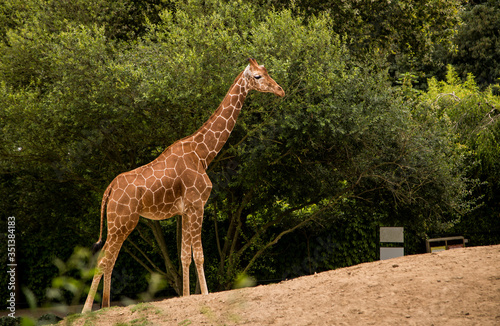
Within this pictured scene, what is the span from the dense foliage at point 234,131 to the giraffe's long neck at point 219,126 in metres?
0.95

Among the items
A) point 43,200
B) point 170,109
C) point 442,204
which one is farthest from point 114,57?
point 442,204

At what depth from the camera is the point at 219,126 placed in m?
8.51

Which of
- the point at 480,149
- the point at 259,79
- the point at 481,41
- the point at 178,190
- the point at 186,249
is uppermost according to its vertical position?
the point at 481,41

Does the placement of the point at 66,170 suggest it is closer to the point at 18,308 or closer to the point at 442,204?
the point at 18,308

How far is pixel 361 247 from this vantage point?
48.6 feet

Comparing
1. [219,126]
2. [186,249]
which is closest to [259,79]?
[219,126]

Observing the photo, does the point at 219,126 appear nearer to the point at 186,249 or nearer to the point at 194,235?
the point at 194,235

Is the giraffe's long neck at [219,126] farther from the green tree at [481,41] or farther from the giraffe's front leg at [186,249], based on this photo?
the green tree at [481,41]

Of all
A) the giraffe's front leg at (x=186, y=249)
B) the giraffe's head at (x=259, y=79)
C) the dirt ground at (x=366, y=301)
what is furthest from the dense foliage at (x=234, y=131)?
the dirt ground at (x=366, y=301)

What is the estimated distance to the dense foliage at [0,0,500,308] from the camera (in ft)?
31.9

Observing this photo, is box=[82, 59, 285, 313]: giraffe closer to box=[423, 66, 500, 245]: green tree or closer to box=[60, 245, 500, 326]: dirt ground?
box=[60, 245, 500, 326]: dirt ground

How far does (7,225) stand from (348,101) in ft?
29.8

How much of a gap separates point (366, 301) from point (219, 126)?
13.6 ft

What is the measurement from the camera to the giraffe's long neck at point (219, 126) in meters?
8.41
